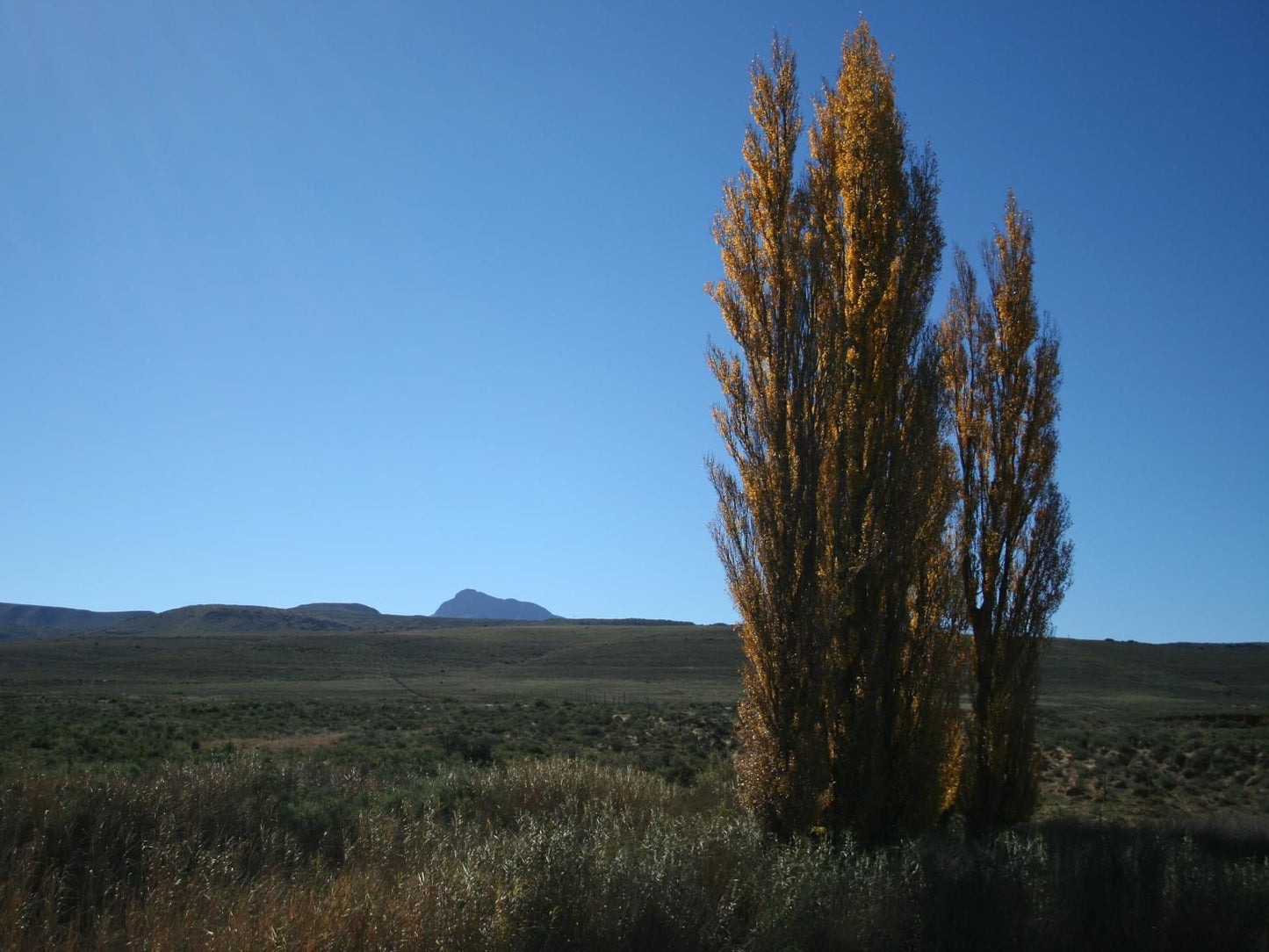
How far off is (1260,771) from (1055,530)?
13260 millimetres

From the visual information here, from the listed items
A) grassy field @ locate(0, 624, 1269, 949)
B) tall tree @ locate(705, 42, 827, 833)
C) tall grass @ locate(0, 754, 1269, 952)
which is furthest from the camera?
tall tree @ locate(705, 42, 827, 833)

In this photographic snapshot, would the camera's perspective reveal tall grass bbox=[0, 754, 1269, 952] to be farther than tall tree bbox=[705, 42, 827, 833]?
No

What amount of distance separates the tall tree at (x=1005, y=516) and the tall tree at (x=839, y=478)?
6.38 feet

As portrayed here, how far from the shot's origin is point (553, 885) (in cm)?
539

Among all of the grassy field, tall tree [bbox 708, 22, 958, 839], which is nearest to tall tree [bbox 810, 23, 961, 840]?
tall tree [bbox 708, 22, 958, 839]

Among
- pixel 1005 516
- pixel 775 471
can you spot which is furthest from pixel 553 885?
pixel 1005 516

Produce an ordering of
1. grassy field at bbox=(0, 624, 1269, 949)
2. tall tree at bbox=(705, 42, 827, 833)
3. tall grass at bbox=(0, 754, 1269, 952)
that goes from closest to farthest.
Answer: tall grass at bbox=(0, 754, 1269, 952) < grassy field at bbox=(0, 624, 1269, 949) < tall tree at bbox=(705, 42, 827, 833)

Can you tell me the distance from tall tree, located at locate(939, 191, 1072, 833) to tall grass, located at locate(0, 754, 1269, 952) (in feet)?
8.90

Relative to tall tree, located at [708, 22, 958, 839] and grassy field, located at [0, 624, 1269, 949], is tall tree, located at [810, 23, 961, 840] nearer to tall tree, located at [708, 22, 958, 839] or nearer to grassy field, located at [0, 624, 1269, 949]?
tall tree, located at [708, 22, 958, 839]

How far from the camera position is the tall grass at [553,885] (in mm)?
4945

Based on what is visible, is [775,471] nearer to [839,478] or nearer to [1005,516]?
[839,478]

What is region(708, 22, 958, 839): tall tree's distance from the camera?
9.14 metres

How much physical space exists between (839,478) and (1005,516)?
4.88 m

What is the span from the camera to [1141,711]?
40219 millimetres
